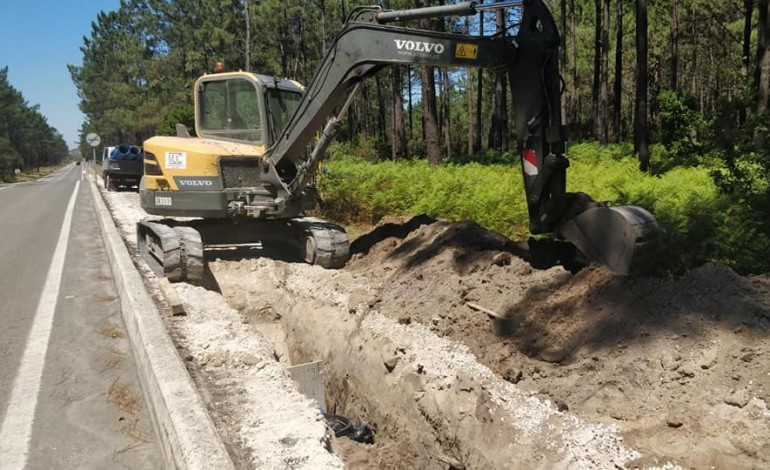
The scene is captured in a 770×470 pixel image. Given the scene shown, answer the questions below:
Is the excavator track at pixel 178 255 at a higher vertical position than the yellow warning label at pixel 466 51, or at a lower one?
lower

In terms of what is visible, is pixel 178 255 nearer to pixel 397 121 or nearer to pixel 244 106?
pixel 244 106

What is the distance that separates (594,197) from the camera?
956 cm

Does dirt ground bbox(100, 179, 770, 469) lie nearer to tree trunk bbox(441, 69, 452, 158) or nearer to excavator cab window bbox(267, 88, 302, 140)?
excavator cab window bbox(267, 88, 302, 140)

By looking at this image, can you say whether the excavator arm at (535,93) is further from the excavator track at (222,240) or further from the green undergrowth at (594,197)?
the excavator track at (222,240)

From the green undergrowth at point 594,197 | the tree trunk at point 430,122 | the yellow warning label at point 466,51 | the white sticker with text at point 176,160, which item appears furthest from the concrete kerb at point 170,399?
the tree trunk at point 430,122

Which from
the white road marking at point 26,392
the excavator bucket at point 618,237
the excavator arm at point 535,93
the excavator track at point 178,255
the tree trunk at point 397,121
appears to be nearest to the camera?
the white road marking at point 26,392

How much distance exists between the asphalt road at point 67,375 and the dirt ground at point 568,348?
593mm

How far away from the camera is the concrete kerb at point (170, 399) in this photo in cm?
323

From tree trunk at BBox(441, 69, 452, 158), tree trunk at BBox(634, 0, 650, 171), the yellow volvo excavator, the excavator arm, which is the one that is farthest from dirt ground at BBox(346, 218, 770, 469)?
tree trunk at BBox(441, 69, 452, 158)

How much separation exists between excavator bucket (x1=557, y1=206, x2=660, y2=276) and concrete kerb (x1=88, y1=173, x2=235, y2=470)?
353 cm

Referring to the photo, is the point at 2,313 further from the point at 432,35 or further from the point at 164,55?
the point at 164,55

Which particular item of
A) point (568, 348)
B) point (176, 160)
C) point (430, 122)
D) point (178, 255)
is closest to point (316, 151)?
point (176, 160)

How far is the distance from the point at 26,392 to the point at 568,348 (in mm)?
4309

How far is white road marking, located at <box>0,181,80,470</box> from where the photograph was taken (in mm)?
3771
